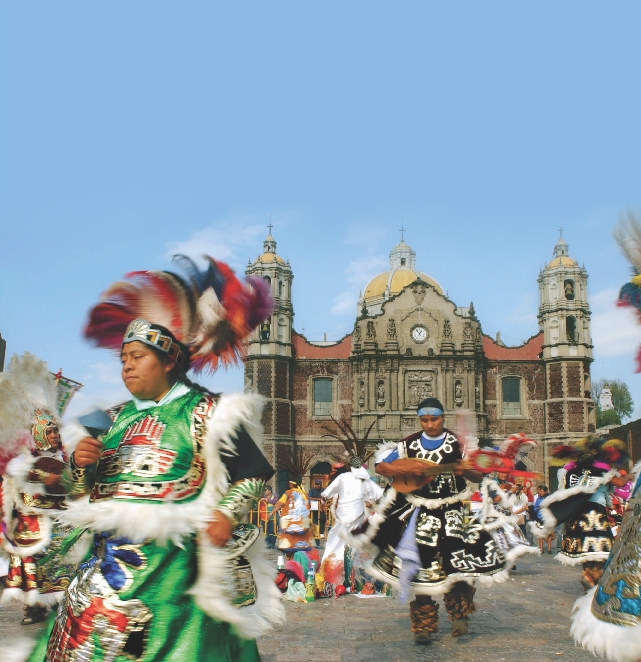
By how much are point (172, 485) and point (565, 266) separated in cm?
4505

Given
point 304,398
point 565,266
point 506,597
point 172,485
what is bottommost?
point 506,597

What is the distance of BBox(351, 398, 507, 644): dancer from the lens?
A: 260 inches

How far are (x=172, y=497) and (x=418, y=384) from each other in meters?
41.2

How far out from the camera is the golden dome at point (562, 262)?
45.8 meters

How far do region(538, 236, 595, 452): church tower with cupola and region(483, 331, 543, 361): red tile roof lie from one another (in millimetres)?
594

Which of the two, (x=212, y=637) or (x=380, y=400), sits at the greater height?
(x=380, y=400)

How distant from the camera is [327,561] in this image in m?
10.2

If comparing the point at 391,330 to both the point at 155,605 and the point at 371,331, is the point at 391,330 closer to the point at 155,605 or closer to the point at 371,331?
the point at 371,331

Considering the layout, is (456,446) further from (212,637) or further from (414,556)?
(212,637)

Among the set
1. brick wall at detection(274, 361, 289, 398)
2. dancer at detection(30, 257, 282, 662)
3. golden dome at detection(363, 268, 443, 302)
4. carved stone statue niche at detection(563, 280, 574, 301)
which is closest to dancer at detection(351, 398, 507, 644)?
dancer at detection(30, 257, 282, 662)

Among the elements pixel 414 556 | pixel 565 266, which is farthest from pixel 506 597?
pixel 565 266

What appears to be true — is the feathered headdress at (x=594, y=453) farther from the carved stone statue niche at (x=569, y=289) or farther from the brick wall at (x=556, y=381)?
the carved stone statue niche at (x=569, y=289)

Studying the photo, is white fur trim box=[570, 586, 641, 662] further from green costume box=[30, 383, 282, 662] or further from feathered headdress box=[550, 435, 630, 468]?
feathered headdress box=[550, 435, 630, 468]

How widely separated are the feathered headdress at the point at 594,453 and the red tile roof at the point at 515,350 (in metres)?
37.4
